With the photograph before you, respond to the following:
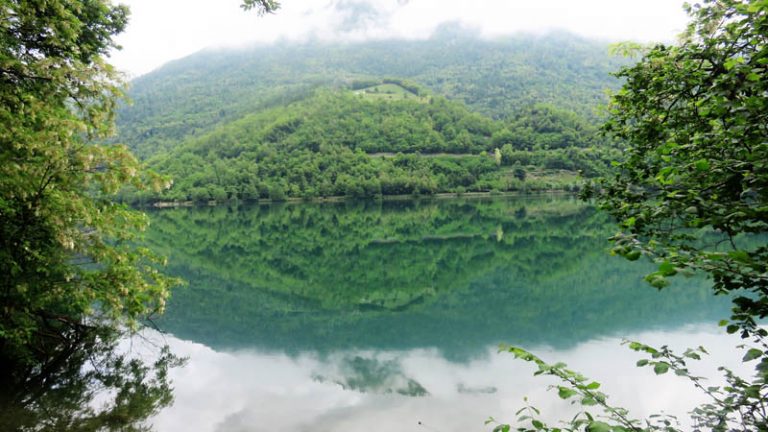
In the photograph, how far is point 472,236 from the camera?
152 ft

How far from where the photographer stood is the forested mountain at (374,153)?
128125 millimetres

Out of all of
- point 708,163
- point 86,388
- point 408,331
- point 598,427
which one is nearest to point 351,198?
point 408,331

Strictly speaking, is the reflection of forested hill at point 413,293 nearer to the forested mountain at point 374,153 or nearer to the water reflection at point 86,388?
the water reflection at point 86,388

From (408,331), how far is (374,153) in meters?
138

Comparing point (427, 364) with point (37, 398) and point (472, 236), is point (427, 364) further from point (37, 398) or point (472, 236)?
point (472, 236)

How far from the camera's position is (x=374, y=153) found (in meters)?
153

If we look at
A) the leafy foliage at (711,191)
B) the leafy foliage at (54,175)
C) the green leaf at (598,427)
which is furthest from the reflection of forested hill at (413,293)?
the green leaf at (598,427)

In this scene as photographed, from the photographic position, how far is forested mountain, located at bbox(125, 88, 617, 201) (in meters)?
128

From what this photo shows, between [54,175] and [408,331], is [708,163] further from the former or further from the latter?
[408,331]

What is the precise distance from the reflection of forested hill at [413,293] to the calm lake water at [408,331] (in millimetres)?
113

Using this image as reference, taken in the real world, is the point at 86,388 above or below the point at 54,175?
below

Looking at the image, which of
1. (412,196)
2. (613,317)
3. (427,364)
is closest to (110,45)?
(427,364)

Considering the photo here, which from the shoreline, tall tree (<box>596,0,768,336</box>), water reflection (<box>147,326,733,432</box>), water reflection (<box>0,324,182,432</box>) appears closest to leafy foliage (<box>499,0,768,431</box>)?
tall tree (<box>596,0,768,336</box>)

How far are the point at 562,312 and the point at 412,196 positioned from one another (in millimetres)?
106935
